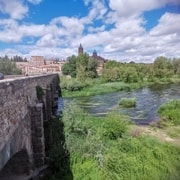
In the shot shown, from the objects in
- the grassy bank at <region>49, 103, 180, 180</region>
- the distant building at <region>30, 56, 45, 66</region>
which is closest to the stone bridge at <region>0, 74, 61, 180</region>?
the grassy bank at <region>49, 103, 180, 180</region>

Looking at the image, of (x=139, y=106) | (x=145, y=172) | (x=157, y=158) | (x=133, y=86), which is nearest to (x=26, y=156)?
(x=145, y=172)

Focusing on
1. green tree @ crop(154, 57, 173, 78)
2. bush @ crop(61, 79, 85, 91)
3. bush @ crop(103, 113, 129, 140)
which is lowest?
bush @ crop(61, 79, 85, 91)

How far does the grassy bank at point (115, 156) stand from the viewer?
11477mm

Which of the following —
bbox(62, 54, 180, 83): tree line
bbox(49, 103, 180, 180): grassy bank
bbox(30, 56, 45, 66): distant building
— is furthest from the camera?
bbox(30, 56, 45, 66): distant building

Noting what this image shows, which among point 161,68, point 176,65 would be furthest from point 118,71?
point 176,65

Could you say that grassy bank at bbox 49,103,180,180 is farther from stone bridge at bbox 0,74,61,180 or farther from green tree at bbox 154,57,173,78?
green tree at bbox 154,57,173,78

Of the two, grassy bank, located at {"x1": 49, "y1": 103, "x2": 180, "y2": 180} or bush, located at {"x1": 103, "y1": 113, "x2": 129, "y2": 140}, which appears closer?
grassy bank, located at {"x1": 49, "y1": 103, "x2": 180, "y2": 180}

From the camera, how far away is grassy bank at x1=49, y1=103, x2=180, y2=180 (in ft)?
37.7

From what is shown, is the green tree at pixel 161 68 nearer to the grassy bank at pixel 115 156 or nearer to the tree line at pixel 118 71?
the tree line at pixel 118 71

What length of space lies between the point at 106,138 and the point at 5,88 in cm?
1078

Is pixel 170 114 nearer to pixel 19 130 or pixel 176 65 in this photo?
pixel 19 130

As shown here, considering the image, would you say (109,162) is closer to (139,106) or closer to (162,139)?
(162,139)

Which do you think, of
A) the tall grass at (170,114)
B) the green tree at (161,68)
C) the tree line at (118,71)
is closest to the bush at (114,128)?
the tall grass at (170,114)

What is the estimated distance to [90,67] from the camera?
75625 millimetres
